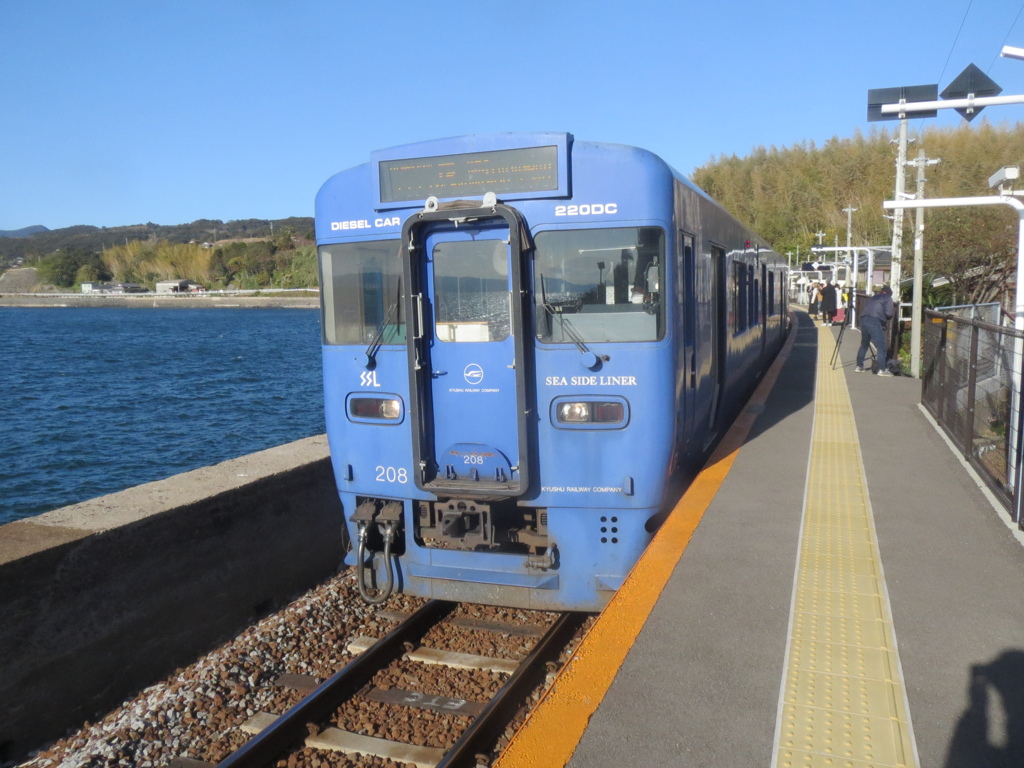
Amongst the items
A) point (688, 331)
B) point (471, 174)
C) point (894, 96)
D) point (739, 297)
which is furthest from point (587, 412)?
point (894, 96)

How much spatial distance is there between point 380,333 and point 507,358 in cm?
92

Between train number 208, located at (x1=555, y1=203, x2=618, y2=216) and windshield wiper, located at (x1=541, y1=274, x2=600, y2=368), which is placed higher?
train number 208, located at (x1=555, y1=203, x2=618, y2=216)

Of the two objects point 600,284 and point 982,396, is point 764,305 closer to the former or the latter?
point 982,396

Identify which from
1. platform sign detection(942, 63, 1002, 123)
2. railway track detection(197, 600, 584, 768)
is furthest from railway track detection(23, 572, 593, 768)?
platform sign detection(942, 63, 1002, 123)

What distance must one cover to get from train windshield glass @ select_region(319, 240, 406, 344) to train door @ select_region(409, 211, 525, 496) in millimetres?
234

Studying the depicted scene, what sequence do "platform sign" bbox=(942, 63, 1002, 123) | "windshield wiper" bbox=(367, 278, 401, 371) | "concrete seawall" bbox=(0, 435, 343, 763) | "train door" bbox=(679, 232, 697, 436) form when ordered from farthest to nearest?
"platform sign" bbox=(942, 63, 1002, 123)
"train door" bbox=(679, 232, 697, 436)
"windshield wiper" bbox=(367, 278, 401, 371)
"concrete seawall" bbox=(0, 435, 343, 763)

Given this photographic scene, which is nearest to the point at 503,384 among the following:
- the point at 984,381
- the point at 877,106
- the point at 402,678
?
the point at 402,678

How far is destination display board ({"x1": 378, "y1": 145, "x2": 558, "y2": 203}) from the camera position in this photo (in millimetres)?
5383

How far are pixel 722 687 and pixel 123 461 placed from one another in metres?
15.7

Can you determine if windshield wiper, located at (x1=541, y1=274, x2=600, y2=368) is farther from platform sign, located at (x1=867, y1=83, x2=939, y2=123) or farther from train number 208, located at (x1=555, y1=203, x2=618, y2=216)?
platform sign, located at (x1=867, y1=83, x2=939, y2=123)

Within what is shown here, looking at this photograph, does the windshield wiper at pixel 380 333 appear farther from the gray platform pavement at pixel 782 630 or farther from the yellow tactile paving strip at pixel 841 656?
the yellow tactile paving strip at pixel 841 656

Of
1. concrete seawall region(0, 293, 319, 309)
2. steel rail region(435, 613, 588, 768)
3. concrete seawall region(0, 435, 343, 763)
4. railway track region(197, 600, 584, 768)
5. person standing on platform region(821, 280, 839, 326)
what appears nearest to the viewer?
steel rail region(435, 613, 588, 768)

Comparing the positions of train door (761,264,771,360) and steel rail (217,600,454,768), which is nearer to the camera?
steel rail (217,600,454,768)

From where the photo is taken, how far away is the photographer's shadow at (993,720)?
3.00 metres
